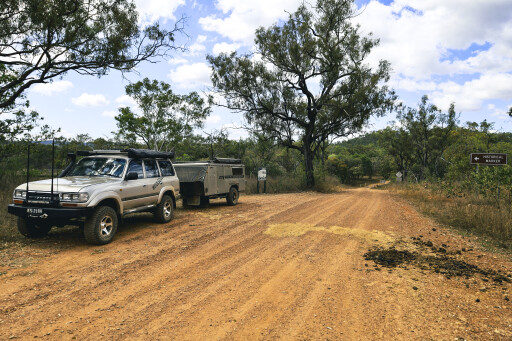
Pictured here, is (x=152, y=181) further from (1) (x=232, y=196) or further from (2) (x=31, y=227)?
(1) (x=232, y=196)

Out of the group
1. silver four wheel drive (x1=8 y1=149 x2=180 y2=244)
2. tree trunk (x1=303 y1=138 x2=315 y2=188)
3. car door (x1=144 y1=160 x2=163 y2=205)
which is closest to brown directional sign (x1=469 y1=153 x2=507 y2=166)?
silver four wheel drive (x1=8 y1=149 x2=180 y2=244)

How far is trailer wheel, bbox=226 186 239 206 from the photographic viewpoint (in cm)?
1314

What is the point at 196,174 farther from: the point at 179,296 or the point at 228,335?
A: the point at 228,335

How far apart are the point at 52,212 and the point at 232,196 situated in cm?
808

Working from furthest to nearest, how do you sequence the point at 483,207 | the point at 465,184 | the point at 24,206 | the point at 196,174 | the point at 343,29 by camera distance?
1. the point at 343,29
2. the point at 465,184
3. the point at 196,174
4. the point at 483,207
5. the point at 24,206

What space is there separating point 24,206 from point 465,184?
1523 centimetres

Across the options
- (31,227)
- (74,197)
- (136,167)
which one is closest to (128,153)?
(136,167)

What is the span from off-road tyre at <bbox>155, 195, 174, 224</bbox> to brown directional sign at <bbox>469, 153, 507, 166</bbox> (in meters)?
11.4

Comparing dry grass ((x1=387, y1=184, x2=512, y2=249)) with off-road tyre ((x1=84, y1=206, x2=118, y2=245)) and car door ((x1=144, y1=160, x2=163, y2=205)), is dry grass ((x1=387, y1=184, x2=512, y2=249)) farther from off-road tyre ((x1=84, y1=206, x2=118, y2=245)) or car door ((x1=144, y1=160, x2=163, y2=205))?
off-road tyre ((x1=84, y1=206, x2=118, y2=245))

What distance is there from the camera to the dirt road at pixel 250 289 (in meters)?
3.18

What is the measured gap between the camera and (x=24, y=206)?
20.0 ft

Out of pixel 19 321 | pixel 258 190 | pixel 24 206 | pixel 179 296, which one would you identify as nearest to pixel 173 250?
pixel 179 296

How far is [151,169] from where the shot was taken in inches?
337

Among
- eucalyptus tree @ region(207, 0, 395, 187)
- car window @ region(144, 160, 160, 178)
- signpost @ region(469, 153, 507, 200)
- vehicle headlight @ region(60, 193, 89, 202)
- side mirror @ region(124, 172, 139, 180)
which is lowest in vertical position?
vehicle headlight @ region(60, 193, 89, 202)
